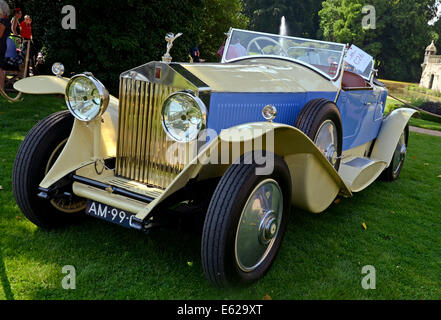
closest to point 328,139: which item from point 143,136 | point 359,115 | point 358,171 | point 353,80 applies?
point 358,171

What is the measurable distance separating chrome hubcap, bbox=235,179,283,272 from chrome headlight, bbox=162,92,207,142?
0.54 m

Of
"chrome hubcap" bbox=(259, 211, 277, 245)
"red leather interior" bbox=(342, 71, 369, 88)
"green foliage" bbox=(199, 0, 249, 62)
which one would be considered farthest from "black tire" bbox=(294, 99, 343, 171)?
"green foliage" bbox=(199, 0, 249, 62)

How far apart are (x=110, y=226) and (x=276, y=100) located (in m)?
1.74

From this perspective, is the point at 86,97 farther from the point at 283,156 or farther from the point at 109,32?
the point at 109,32

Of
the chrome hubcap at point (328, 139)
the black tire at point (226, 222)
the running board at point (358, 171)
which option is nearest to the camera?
the black tire at point (226, 222)

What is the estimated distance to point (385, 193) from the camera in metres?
4.93

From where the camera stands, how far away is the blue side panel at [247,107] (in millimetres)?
2684

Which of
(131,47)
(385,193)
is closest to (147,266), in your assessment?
(385,193)

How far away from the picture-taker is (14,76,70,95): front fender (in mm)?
3101

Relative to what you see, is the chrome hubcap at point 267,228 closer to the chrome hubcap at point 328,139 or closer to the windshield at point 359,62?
the chrome hubcap at point 328,139

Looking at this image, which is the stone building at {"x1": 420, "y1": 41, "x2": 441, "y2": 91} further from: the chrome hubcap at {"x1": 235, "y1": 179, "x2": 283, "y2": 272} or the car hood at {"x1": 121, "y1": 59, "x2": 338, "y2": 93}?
the chrome hubcap at {"x1": 235, "y1": 179, "x2": 283, "y2": 272}

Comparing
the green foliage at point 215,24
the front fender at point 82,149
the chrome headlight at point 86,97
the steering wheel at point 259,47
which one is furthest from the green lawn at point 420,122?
the chrome headlight at point 86,97

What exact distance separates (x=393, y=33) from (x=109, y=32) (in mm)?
41034

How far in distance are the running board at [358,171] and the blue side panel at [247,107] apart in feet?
3.10
